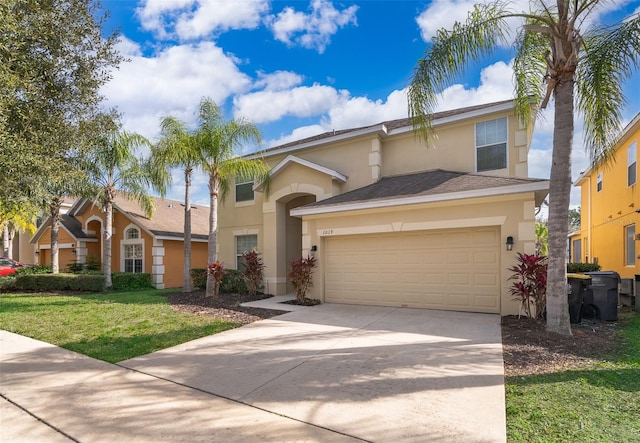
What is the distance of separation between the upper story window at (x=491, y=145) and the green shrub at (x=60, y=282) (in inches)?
646

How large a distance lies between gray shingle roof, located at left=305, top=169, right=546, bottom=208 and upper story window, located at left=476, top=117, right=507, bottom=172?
0.77 m

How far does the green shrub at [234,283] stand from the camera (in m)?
13.8

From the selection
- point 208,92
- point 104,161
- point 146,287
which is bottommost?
point 146,287

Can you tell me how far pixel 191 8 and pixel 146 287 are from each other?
13.4m

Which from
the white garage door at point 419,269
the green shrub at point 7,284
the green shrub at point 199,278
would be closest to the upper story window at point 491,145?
the white garage door at point 419,269

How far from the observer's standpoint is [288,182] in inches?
539

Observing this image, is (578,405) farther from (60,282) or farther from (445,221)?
(60,282)

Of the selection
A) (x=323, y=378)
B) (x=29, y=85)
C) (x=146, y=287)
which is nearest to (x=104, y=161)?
(x=146, y=287)

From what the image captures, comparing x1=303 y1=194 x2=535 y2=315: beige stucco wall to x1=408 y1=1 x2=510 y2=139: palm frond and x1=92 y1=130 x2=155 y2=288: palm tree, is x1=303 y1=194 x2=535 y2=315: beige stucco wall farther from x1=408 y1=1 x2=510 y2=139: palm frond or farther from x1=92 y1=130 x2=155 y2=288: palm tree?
x1=92 y1=130 x2=155 y2=288: palm tree

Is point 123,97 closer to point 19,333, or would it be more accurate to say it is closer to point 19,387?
point 19,333

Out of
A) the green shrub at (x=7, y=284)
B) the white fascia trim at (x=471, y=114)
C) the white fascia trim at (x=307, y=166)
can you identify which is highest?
the white fascia trim at (x=471, y=114)

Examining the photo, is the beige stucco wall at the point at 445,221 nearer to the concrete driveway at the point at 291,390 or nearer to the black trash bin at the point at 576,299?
the black trash bin at the point at 576,299

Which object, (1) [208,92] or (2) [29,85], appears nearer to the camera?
(2) [29,85]

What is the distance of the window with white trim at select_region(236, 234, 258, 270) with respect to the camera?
1513cm
